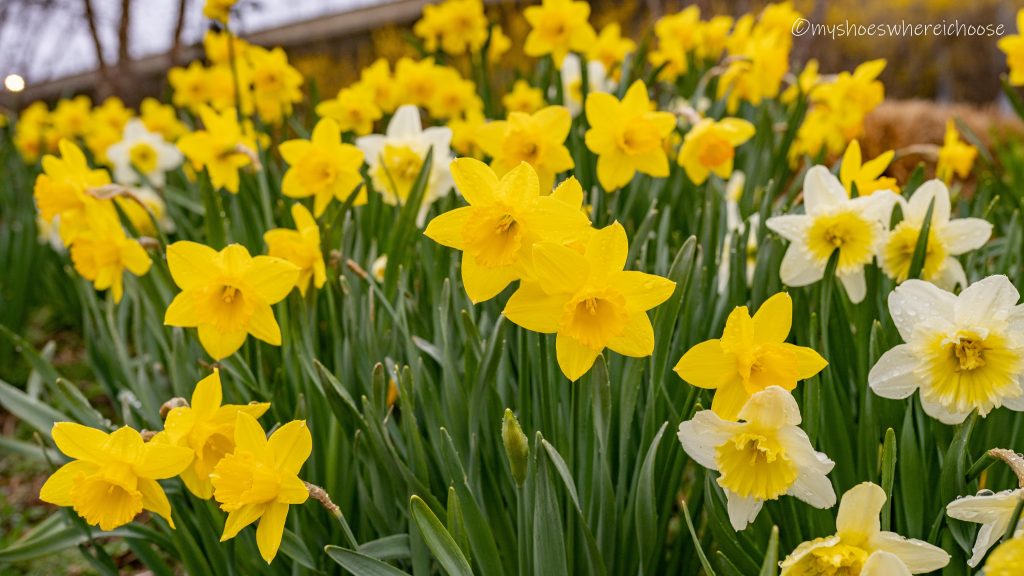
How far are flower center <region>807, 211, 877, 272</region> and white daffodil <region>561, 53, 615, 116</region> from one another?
1.30 m

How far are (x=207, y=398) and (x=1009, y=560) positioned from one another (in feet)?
2.83

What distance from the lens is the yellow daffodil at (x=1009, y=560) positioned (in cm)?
57

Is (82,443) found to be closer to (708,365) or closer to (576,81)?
(708,365)

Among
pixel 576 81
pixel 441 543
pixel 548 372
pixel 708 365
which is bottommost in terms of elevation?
pixel 441 543

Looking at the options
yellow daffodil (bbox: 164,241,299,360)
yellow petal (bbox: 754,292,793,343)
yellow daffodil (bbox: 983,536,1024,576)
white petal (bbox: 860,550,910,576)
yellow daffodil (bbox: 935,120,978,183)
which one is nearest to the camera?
yellow daffodil (bbox: 983,536,1024,576)

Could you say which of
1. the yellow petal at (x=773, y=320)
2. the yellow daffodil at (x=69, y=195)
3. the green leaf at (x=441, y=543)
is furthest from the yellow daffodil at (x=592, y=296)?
the yellow daffodil at (x=69, y=195)

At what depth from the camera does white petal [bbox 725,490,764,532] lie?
907 millimetres

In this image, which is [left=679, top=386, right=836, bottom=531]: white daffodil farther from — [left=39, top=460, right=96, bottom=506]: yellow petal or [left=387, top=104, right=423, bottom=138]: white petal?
[left=387, top=104, right=423, bottom=138]: white petal

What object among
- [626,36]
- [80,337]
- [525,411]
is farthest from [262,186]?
[626,36]

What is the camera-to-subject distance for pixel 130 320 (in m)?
2.66

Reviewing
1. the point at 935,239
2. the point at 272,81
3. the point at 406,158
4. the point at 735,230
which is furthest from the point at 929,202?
the point at 272,81

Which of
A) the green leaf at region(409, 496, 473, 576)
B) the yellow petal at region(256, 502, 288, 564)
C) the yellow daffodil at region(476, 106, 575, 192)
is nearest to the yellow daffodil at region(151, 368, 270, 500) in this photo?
the yellow petal at region(256, 502, 288, 564)

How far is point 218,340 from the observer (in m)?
1.19

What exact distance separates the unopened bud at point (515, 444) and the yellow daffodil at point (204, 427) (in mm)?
325
